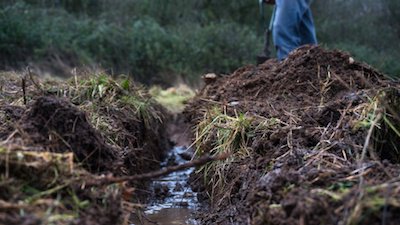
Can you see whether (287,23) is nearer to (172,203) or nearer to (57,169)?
(172,203)

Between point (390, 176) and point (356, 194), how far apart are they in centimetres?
25

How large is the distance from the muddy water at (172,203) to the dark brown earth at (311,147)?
0.14 metres

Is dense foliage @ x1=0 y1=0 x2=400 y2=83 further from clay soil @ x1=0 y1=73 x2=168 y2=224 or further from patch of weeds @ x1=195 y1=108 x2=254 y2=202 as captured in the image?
clay soil @ x1=0 y1=73 x2=168 y2=224

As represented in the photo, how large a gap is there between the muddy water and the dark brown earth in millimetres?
140

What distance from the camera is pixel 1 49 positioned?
33.8 feet

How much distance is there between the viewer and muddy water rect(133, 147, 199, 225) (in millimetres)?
3510

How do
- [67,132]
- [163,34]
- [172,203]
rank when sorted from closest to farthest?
1. [67,132]
2. [172,203]
3. [163,34]

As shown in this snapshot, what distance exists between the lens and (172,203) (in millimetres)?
3979

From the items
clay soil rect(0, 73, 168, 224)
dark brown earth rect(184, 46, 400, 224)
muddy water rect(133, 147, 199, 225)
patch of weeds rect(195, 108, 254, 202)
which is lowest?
muddy water rect(133, 147, 199, 225)

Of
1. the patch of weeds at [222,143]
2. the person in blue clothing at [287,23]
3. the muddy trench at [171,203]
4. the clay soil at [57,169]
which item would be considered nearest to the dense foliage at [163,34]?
the person in blue clothing at [287,23]

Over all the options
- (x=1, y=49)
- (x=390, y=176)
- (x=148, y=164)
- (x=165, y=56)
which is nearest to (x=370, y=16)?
(x=165, y=56)

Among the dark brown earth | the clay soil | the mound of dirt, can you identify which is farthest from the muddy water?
the mound of dirt

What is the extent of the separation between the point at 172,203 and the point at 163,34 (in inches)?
344

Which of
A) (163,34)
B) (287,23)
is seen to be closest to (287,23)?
(287,23)
